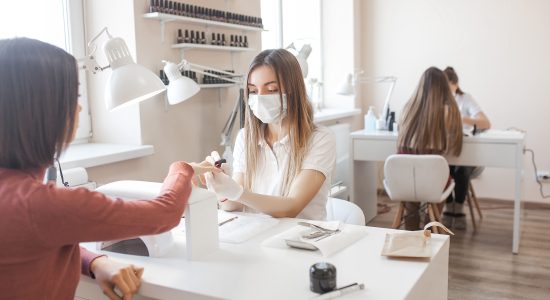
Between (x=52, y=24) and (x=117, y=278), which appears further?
(x=52, y=24)

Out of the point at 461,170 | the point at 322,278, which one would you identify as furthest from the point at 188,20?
the point at 461,170

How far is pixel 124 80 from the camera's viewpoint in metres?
1.41

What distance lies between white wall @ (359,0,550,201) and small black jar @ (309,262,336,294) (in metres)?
4.13

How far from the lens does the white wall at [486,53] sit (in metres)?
4.55

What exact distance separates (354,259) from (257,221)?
43cm

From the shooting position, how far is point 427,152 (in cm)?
341

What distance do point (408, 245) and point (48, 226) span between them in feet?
2.85

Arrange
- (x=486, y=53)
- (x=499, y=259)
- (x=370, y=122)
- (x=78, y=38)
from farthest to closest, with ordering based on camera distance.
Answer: (x=486, y=53) → (x=370, y=122) → (x=499, y=259) → (x=78, y=38)

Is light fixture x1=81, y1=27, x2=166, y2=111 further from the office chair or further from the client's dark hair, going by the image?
the office chair

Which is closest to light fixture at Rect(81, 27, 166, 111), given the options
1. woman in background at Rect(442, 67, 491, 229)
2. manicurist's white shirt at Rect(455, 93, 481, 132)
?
woman in background at Rect(442, 67, 491, 229)

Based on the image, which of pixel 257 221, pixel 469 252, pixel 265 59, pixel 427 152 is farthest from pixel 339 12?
pixel 257 221

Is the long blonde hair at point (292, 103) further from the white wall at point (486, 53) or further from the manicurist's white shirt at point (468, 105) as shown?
the white wall at point (486, 53)

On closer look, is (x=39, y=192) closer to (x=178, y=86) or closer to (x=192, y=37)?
(x=178, y=86)

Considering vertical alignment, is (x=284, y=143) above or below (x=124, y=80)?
below
